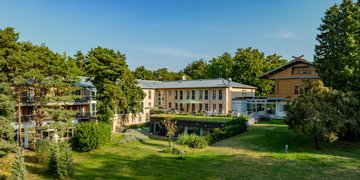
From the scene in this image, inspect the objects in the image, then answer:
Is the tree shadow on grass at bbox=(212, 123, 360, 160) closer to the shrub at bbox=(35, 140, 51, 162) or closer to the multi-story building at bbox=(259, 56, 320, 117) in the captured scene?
the multi-story building at bbox=(259, 56, 320, 117)

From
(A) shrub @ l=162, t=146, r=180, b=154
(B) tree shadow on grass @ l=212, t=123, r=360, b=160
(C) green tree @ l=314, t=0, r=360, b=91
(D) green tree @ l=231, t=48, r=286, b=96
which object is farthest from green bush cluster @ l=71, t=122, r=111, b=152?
(D) green tree @ l=231, t=48, r=286, b=96

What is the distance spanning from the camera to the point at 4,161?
17.8 meters

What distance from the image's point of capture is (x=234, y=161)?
1766cm

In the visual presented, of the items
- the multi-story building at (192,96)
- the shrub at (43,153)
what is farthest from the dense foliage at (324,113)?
the shrub at (43,153)

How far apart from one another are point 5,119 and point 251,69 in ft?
134

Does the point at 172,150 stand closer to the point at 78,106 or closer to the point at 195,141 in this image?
the point at 195,141

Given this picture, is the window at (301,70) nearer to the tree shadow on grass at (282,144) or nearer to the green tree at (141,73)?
the tree shadow on grass at (282,144)

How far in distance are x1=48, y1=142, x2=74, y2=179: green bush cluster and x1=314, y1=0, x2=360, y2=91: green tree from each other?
2272 cm

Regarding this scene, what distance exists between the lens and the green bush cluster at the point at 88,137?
22.7 m

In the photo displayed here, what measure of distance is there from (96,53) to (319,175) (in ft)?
84.4

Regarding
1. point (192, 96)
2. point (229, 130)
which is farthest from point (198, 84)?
point (229, 130)

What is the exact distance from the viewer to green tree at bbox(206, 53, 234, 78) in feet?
172

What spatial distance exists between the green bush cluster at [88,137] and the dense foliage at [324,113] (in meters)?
16.7

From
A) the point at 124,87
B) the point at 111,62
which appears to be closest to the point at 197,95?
the point at 124,87
